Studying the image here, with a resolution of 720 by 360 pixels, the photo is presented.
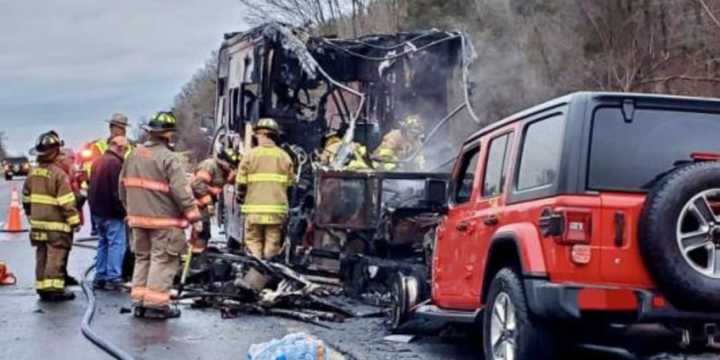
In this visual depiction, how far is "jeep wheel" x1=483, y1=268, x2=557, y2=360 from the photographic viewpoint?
5801 millimetres

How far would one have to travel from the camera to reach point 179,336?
8.40 m

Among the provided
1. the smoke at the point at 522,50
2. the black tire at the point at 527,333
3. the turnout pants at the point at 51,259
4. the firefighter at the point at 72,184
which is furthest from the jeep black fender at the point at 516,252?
the smoke at the point at 522,50

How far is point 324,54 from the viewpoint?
13961mm

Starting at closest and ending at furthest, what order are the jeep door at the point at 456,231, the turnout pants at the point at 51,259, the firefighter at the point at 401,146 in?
the jeep door at the point at 456,231 → the turnout pants at the point at 51,259 → the firefighter at the point at 401,146

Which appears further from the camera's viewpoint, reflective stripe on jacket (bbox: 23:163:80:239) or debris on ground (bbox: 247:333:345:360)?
reflective stripe on jacket (bbox: 23:163:80:239)

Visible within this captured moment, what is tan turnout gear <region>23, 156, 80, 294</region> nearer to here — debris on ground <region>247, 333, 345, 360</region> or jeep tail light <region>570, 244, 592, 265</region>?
debris on ground <region>247, 333, 345, 360</region>

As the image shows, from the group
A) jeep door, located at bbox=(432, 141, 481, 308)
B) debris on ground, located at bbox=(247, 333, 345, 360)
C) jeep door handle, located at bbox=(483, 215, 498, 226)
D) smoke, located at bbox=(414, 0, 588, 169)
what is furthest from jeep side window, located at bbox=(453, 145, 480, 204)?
smoke, located at bbox=(414, 0, 588, 169)

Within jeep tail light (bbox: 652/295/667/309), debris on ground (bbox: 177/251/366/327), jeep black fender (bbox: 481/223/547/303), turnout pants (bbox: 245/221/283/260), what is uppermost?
jeep black fender (bbox: 481/223/547/303)

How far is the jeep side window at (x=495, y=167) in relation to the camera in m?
6.75

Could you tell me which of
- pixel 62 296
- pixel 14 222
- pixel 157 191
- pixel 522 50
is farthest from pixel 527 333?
pixel 522 50

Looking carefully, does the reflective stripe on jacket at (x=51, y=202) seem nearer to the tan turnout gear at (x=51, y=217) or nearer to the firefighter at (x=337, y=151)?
the tan turnout gear at (x=51, y=217)

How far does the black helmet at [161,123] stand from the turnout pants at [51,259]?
1789mm

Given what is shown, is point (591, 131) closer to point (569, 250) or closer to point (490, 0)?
point (569, 250)

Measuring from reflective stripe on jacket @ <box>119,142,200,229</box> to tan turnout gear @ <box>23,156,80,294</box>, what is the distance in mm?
1353
